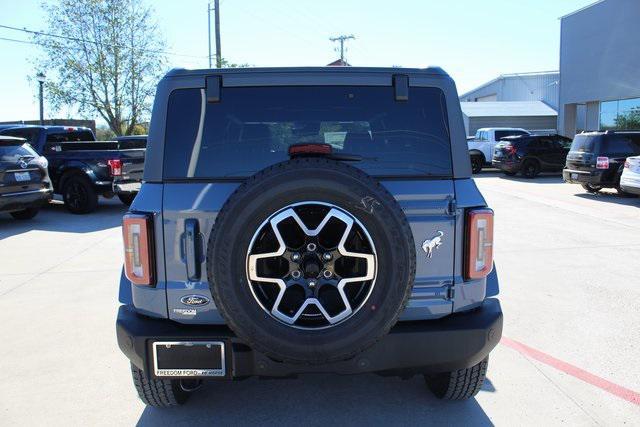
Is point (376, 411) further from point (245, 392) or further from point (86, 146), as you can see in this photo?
point (86, 146)

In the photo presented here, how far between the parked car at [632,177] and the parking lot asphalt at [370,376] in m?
4.58

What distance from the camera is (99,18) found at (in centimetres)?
2931

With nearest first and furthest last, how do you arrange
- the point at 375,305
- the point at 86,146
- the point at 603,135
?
the point at 375,305 → the point at 86,146 → the point at 603,135

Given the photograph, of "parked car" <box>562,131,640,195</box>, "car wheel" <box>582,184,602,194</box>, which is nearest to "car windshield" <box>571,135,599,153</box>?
"parked car" <box>562,131,640,195</box>

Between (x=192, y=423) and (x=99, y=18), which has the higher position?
(x=99, y=18)

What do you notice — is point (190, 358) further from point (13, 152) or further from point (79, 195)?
point (79, 195)

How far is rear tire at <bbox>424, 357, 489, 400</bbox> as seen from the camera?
3.09m

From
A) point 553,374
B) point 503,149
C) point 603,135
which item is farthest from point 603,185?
point 553,374

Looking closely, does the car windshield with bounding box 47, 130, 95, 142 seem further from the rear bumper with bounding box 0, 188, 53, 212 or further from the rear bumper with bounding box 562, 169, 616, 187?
the rear bumper with bounding box 562, 169, 616, 187

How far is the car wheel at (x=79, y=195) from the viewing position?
460 inches

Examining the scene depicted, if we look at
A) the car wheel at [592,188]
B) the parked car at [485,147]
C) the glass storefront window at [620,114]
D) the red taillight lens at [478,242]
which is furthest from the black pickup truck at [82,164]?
the glass storefront window at [620,114]

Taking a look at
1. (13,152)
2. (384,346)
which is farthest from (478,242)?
(13,152)

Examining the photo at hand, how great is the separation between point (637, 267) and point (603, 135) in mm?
8019

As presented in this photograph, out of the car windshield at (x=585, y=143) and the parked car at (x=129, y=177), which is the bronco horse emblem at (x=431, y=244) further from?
the car windshield at (x=585, y=143)
